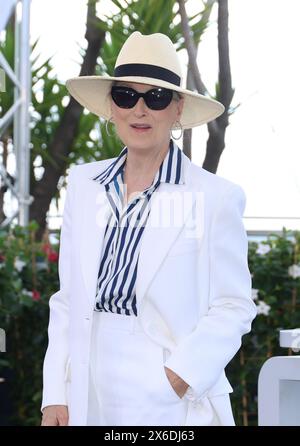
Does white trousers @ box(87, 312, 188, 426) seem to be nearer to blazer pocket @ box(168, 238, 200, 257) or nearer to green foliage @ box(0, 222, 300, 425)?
blazer pocket @ box(168, 238, 200, 257)

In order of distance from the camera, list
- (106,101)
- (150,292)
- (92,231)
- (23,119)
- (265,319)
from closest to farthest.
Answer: (150,292) → (92,231) → (106,101) → (265,319) → (23,119)

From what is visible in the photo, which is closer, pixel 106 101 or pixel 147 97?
pixel 147 97

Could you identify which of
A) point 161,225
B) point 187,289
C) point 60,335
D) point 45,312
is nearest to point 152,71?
point 161,225

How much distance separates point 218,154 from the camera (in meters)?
4.53

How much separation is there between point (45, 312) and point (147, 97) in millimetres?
2982

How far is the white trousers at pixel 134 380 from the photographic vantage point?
198 centimetres

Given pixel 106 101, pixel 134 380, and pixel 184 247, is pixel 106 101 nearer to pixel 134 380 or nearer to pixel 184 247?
pixel 184 247

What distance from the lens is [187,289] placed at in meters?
2.01

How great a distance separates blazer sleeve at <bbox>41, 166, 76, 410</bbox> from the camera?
2098 mm

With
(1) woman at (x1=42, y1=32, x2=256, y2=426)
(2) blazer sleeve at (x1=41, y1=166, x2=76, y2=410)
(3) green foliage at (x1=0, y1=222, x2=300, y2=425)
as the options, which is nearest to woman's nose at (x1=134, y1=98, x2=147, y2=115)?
(1) woman at (x1=42, y1=32, x2=256, y2=426)

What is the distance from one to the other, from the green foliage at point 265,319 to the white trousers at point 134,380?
279cm

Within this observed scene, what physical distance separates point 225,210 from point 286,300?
2.85 meters

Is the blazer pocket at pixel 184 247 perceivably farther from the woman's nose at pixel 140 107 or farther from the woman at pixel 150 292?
the woman's nose at pixel 140 107

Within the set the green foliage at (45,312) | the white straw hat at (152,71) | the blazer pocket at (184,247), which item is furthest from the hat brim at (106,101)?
the green foliage at (45,312)
